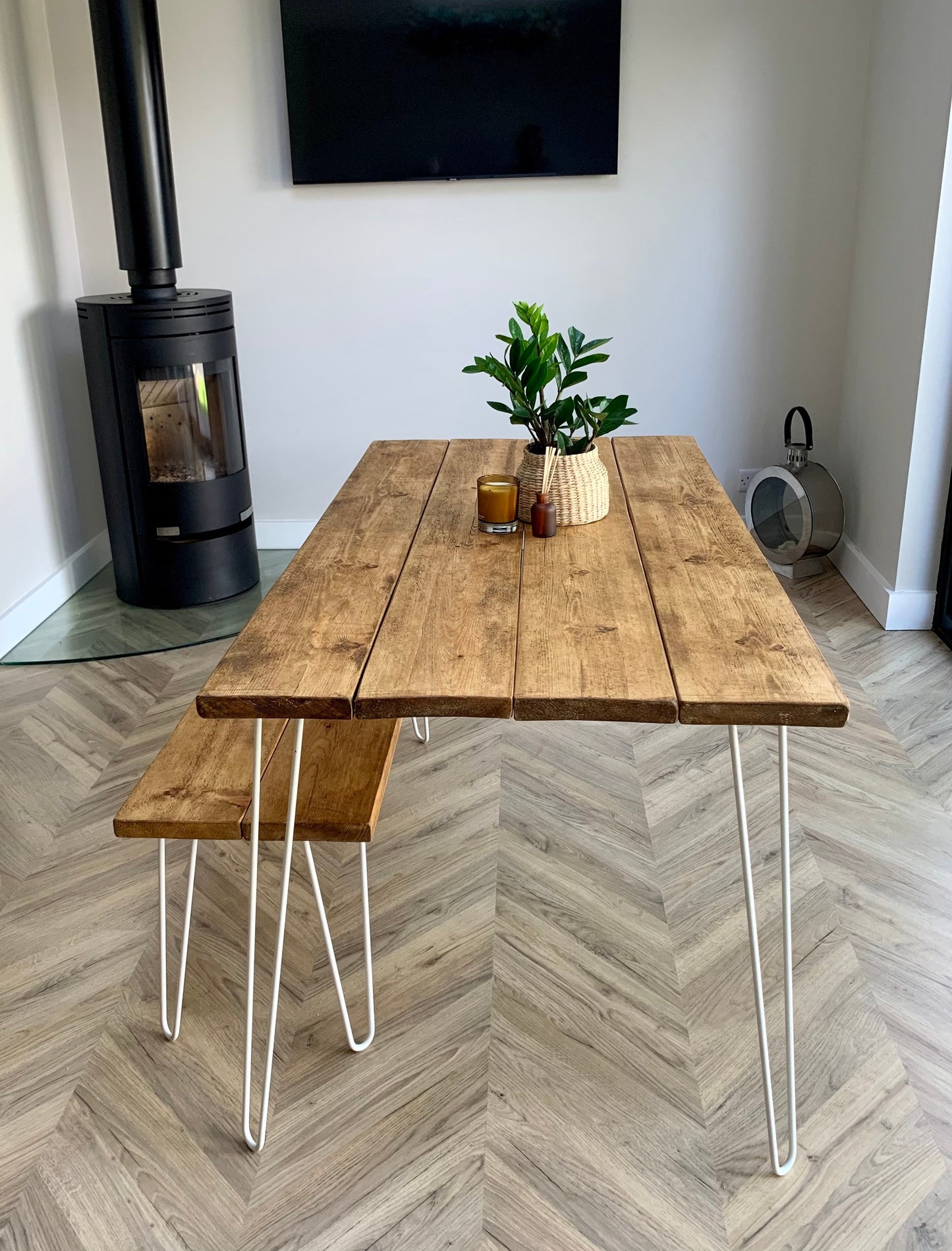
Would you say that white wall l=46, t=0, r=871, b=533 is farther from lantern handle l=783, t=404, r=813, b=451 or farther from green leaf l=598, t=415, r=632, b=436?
green leaf l=598, t=415, r=632, b=436

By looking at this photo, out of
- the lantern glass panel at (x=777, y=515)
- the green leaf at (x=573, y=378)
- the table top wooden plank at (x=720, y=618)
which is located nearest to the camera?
the table top wooden plank at (x=720, y=618)

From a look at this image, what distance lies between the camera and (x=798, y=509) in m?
3.69

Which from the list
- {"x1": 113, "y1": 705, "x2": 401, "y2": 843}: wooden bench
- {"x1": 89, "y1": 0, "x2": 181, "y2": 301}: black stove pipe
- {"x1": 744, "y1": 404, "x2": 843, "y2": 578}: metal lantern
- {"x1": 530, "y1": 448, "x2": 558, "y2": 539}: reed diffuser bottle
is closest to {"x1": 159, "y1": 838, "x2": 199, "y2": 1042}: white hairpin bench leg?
{"x1": 113, "y1": 705, "x2": 401, "y2": 843}: wooden bench

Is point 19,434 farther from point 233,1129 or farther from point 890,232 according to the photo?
point 890,232

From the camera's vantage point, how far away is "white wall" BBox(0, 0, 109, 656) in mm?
3420

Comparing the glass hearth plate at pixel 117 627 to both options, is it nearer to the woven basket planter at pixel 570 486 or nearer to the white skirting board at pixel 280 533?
the white skirting board at pixel 280 533

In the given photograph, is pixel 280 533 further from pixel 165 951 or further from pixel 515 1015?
pixel 515 1015

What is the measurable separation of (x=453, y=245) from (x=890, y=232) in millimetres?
1481

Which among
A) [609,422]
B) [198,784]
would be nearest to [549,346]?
[609,422]

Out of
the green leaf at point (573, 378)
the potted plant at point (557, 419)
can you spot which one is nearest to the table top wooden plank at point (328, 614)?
the potted plant at point (557, 419)

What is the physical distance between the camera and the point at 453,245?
3.90 metres

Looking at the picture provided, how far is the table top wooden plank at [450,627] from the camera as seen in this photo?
138 cm

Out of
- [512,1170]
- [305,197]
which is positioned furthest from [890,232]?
[512,1170]

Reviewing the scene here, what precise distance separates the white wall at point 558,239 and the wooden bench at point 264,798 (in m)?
2.44
